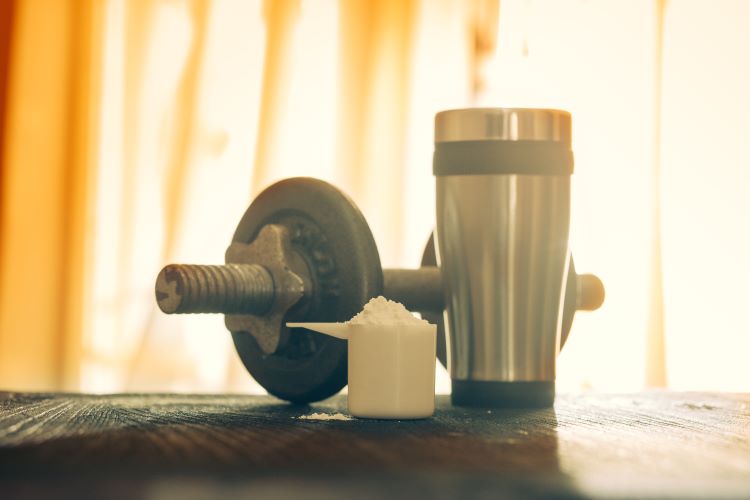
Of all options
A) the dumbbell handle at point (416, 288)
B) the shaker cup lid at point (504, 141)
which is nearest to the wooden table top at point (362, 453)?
the dumbbell handle at point (416, 288)

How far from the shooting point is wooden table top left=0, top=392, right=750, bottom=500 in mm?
472

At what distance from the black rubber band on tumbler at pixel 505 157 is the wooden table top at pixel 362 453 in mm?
239

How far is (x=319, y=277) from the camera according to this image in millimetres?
1033

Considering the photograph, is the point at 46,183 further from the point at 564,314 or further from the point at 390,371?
the point at 390,371

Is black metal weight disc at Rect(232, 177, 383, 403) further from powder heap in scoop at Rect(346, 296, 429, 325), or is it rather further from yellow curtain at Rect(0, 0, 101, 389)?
yellow curtain at Rect(0, 0, 101, 389)

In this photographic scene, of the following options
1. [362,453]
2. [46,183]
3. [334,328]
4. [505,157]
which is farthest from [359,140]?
[362,453]

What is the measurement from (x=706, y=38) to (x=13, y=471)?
6.21 feet

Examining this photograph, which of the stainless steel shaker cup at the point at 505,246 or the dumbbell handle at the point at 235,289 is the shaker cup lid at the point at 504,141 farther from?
the dumbbell handle at the point at 235,289

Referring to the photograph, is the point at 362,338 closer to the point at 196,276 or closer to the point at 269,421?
the point at 269,421

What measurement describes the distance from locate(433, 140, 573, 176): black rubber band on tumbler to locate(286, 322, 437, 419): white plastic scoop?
224 mm

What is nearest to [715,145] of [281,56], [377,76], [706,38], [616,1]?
[706,38]

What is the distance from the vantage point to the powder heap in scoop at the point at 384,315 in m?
0.87

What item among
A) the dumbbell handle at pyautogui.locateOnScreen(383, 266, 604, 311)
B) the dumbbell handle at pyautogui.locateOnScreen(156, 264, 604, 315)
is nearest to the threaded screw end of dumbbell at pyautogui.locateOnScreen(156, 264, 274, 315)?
the dumbbell handle at pyautogui.locateOnScreen(156, 264, 604, 315)

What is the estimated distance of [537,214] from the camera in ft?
3.41
